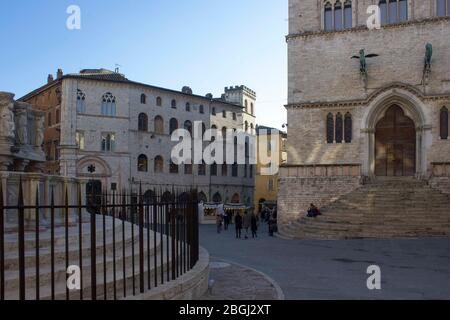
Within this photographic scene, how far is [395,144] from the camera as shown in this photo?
27.9 meters

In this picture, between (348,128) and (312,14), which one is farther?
(312,14)

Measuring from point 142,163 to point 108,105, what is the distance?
5932 mm

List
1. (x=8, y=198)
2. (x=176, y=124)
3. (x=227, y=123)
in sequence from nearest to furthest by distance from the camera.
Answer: (x=8, y=198), (x=176, y=124), (x=227, y=123)

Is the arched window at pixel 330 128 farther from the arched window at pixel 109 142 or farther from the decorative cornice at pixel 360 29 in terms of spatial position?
the arched window at pixel 109 142

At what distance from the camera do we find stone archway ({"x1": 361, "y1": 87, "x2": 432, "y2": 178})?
26.4 metres

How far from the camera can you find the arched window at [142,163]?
42.6 meters

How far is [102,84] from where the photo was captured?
40750 mm

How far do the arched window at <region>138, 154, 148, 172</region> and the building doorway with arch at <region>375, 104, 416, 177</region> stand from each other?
21855 mm

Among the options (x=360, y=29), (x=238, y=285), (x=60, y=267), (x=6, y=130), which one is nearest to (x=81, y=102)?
(x=360, y=29)

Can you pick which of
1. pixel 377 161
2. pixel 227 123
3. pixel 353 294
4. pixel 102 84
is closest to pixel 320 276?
pixel 353 294

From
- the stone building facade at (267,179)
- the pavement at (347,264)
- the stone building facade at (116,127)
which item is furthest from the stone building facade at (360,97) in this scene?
the stone building facade at (267,179)

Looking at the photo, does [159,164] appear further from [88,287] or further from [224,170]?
[88,287]

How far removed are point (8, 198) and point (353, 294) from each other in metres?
7.03
